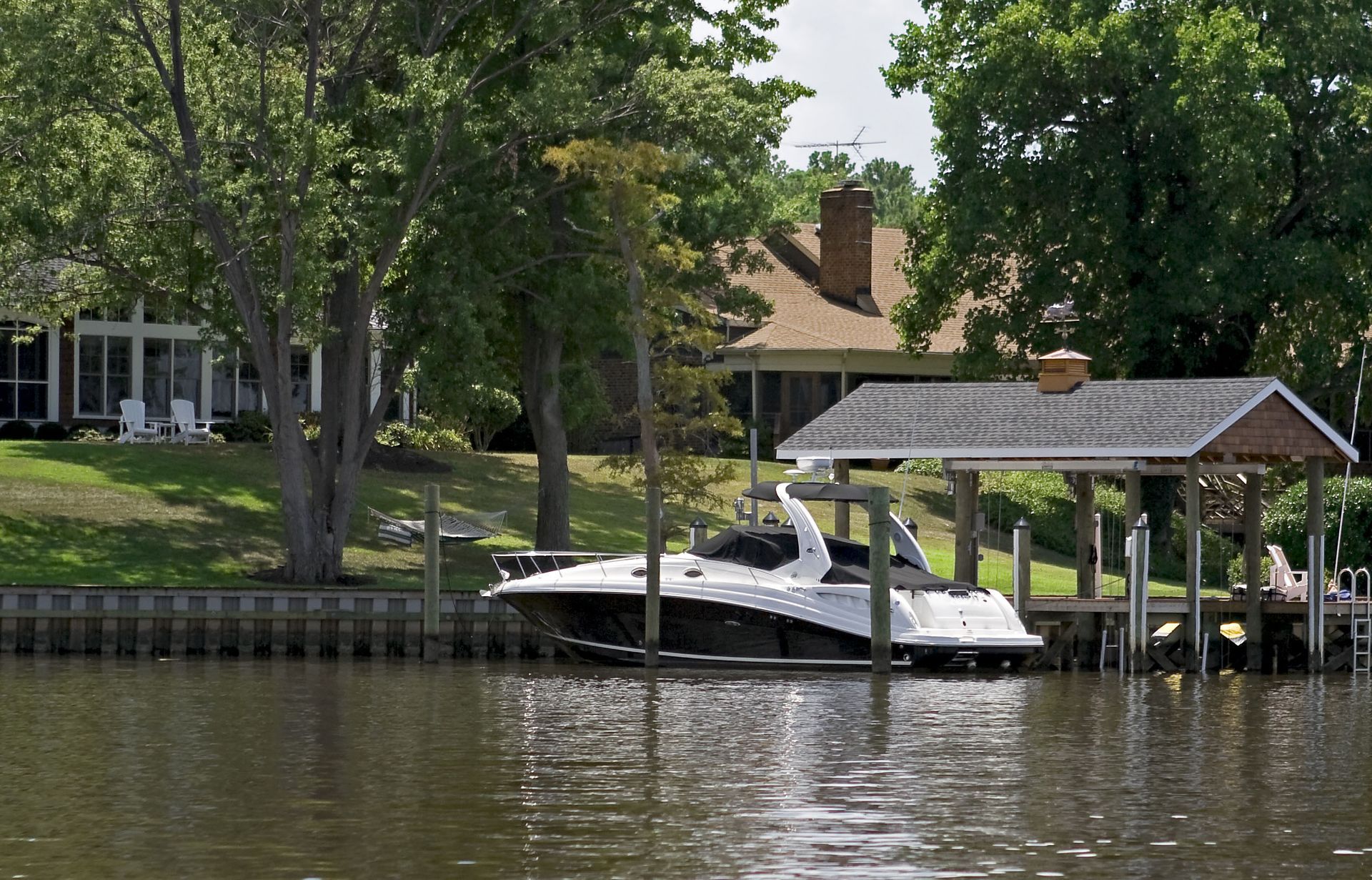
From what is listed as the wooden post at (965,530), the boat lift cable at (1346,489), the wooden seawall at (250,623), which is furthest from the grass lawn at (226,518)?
the wooden post at (965,530)

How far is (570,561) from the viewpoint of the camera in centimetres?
3528

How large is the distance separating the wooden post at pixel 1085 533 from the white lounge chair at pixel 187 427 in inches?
836

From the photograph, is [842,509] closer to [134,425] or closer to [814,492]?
[814,492]

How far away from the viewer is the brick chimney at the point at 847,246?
59.1m

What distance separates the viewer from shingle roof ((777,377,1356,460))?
28766 mm

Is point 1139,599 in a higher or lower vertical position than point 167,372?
lower

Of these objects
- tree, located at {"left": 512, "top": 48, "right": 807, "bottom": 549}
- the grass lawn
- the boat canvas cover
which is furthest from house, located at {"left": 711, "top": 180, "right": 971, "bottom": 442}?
the boat canvas cover

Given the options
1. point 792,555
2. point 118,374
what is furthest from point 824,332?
point 792,555

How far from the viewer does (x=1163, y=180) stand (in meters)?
42.0

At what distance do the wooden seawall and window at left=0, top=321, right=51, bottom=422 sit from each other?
17221 mm

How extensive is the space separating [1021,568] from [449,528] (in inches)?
421

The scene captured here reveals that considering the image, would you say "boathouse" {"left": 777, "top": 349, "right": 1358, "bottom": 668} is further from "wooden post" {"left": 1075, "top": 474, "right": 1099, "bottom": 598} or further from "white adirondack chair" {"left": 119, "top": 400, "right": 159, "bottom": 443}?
"white adirondack chair" {"left": 119, "top": 400, "right": 159, "bottom": 443}

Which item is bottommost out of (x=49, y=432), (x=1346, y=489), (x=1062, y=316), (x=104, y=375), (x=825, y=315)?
(x=1346, y=489)

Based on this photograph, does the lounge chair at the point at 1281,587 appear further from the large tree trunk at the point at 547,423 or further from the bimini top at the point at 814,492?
the large tree trunk at the point at 547,423
